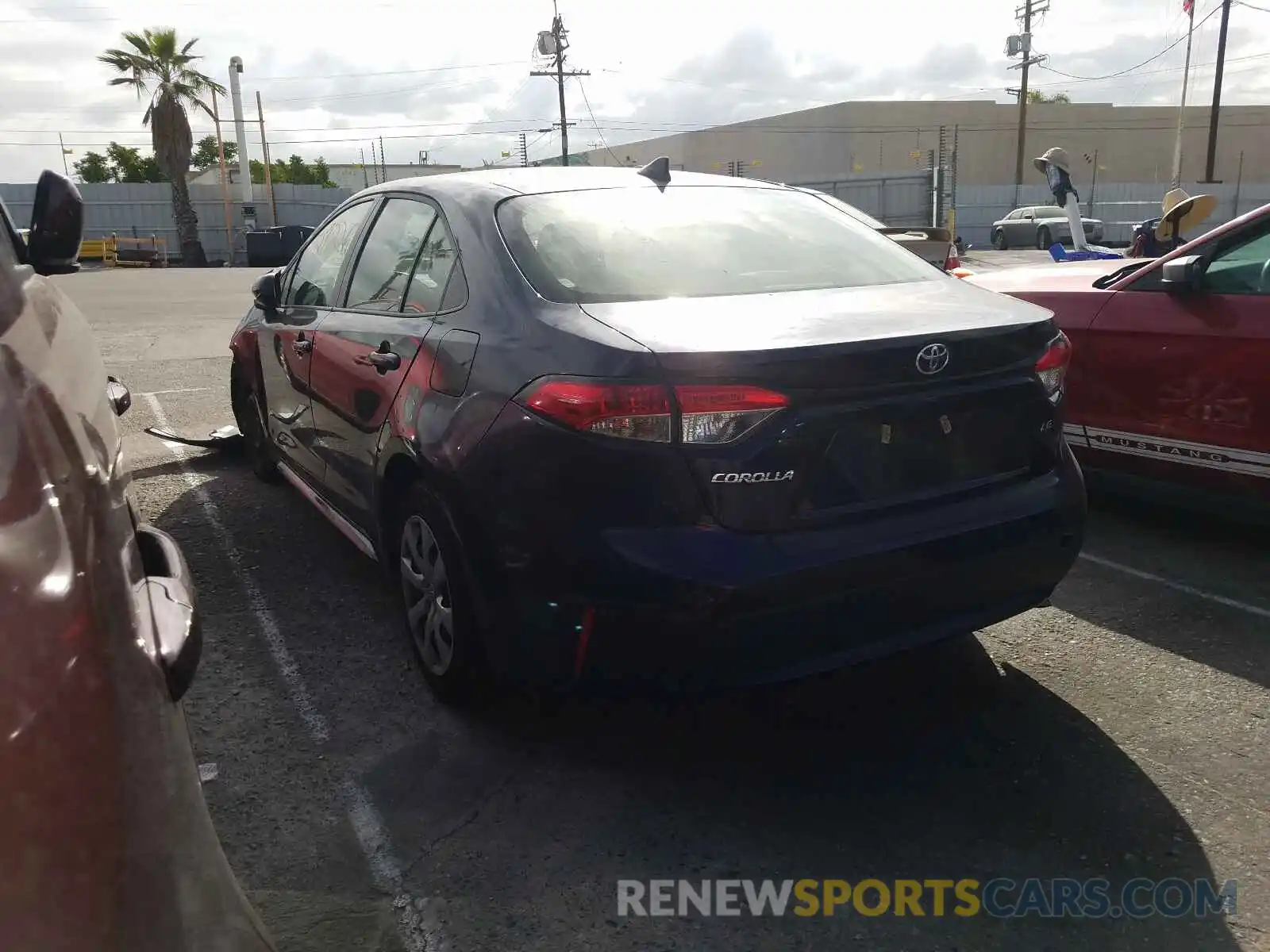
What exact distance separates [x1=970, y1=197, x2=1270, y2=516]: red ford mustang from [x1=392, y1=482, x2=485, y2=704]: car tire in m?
3.15

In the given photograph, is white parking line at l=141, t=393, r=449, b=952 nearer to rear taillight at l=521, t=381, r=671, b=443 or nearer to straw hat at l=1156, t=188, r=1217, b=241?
rear taillight at l=521, t=381, r=671, b=443

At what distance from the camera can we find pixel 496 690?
3.29 metres

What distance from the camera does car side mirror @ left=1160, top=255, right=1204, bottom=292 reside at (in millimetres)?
4570

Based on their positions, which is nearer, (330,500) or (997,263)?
(330,500)

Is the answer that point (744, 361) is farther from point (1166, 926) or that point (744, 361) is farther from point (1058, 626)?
point (1058, 626)

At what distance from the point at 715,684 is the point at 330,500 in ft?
7.13

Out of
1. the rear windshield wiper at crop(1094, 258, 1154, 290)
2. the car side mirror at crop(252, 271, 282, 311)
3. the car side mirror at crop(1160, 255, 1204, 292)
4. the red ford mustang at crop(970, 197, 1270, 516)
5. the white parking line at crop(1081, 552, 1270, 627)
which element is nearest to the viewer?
the white parking line at crop(1081, 552, 1270, 627)

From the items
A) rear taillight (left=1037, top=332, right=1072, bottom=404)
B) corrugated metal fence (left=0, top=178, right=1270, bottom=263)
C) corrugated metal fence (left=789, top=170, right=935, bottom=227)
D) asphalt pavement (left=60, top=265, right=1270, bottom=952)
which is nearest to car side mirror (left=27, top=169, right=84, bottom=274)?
asphalt pavement (left=60, top=265, right=1270, bottom=952)

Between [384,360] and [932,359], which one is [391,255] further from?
[932,359]

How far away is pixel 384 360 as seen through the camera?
345 cm

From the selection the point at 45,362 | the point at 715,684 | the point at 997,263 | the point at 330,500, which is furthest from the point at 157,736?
the point at 997,263

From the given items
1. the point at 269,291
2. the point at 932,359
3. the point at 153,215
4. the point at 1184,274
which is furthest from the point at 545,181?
the point at 153,215

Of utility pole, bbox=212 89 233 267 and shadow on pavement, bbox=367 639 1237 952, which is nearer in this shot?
shadow on pavement, bbox=367 639 1237 952

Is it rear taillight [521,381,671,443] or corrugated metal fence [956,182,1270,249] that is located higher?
rear taillight [521,381,671,443]
